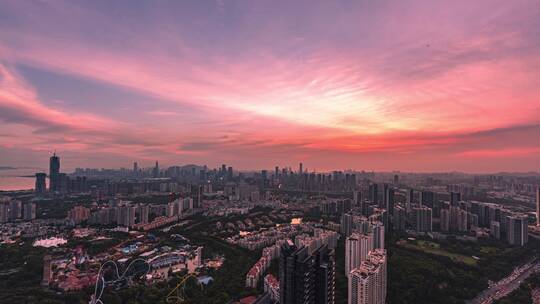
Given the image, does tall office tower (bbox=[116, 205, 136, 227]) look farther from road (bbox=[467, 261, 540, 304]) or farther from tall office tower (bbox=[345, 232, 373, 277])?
road (bbox=[467, 261, 540, 304])

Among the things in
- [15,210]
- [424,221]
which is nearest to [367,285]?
[424,221]

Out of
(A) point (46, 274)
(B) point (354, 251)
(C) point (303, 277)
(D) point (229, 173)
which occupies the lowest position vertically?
(A) point (46, 274)

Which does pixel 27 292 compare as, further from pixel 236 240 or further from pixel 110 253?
pixel 236 240

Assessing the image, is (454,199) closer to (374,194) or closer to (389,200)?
(389,200)

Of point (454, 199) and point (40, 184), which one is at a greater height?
point (454, 199)

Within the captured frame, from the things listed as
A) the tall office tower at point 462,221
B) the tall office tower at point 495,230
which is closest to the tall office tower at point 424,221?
the tall office tower at point 462,221

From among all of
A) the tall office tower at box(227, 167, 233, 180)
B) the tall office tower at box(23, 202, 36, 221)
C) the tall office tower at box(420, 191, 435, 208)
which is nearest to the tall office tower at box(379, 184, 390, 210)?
the tall office tower at box(420, 191, 435, 208)

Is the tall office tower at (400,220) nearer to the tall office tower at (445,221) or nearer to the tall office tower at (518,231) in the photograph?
the tall office tower at (445,221)
